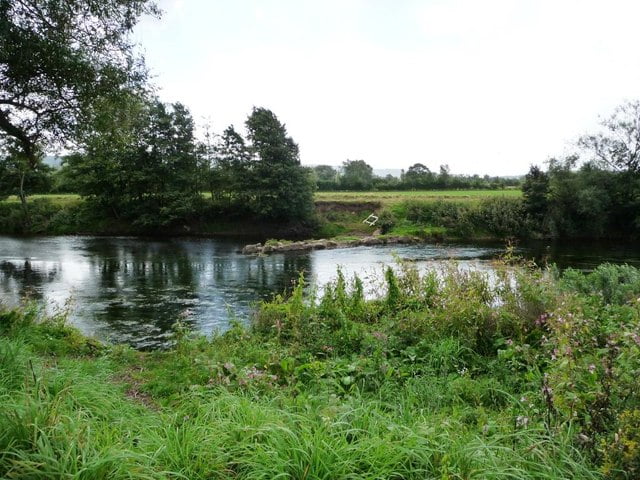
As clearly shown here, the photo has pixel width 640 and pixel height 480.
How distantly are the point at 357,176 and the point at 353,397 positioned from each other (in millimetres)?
57780

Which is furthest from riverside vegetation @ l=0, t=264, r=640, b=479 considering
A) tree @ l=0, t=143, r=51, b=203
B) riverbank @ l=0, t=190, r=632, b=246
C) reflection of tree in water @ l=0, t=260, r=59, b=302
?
tree @ l=0, t=143, r=51, b=203

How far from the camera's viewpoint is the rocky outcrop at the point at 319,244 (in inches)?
1144

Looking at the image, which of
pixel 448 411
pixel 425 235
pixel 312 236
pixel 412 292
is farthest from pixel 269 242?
pixel 448 411

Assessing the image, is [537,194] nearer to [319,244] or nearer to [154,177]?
[319,244]

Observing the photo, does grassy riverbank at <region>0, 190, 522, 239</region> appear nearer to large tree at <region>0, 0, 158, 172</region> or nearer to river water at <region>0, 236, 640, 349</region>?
river water at <region>0, 236, 640, 349</region>

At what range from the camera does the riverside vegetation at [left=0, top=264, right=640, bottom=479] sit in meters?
2.84

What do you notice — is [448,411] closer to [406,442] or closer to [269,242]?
[406,442]

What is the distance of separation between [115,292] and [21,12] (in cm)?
1029

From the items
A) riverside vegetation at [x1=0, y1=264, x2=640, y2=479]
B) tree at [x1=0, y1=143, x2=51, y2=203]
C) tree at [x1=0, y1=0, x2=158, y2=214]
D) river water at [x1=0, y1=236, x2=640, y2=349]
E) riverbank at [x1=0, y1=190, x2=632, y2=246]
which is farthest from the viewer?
tree at [x1=0, y1=143, x2=51, y2=203]

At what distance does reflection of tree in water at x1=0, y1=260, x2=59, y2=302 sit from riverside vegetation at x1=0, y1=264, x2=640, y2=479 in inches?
344

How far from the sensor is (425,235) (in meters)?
35.9

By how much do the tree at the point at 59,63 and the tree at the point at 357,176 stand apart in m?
48.5

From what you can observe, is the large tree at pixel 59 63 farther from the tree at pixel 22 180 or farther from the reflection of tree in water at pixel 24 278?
the tree at pixel 22 180

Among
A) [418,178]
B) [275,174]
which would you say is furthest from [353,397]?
[418,178]
